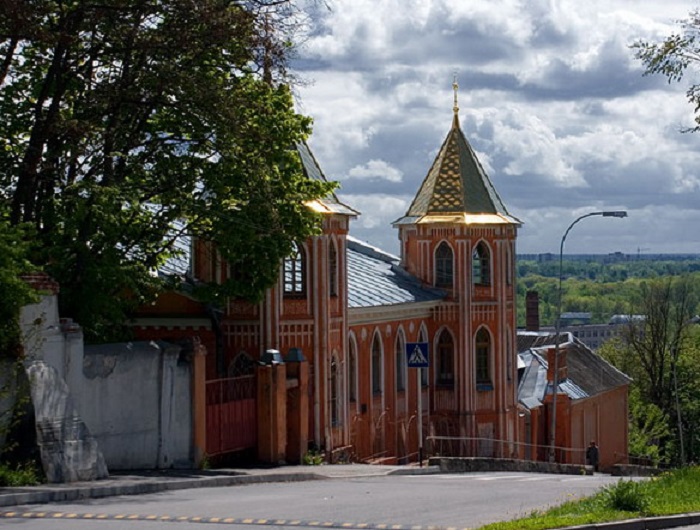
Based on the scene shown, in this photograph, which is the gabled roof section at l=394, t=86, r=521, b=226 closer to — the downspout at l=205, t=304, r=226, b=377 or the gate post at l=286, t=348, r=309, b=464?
the downspout at l=205, t=304, r=226, b=377

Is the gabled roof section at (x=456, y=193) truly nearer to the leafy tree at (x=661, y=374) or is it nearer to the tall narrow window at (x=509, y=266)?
the tall narrow window at (x=509, y=266)

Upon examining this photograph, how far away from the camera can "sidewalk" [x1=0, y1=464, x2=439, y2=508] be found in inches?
811

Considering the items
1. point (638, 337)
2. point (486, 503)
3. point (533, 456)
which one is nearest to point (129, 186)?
point (486, 503)

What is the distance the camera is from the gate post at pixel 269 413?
30688 mm

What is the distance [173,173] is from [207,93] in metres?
2.10

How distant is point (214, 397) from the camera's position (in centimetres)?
2898

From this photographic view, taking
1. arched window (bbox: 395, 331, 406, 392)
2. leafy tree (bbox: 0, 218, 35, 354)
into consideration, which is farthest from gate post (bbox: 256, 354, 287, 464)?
arched window (bbox: 395, 331, 406, 392)

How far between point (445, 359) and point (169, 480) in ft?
74.6

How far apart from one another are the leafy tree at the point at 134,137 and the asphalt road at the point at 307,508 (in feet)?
17.1

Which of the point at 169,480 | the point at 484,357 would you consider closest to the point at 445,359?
the point at 484,357

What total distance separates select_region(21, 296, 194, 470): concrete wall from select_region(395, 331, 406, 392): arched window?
15.5 metres

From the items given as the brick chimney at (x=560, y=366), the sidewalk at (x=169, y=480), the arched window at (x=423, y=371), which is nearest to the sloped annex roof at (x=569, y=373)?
the brick chimney at (x=560, y=366)

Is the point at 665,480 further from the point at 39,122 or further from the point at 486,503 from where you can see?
the point at 39,122

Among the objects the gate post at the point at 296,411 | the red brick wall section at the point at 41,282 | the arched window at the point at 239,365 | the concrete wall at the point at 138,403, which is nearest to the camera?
the red brick wall section at the point at 41,282
